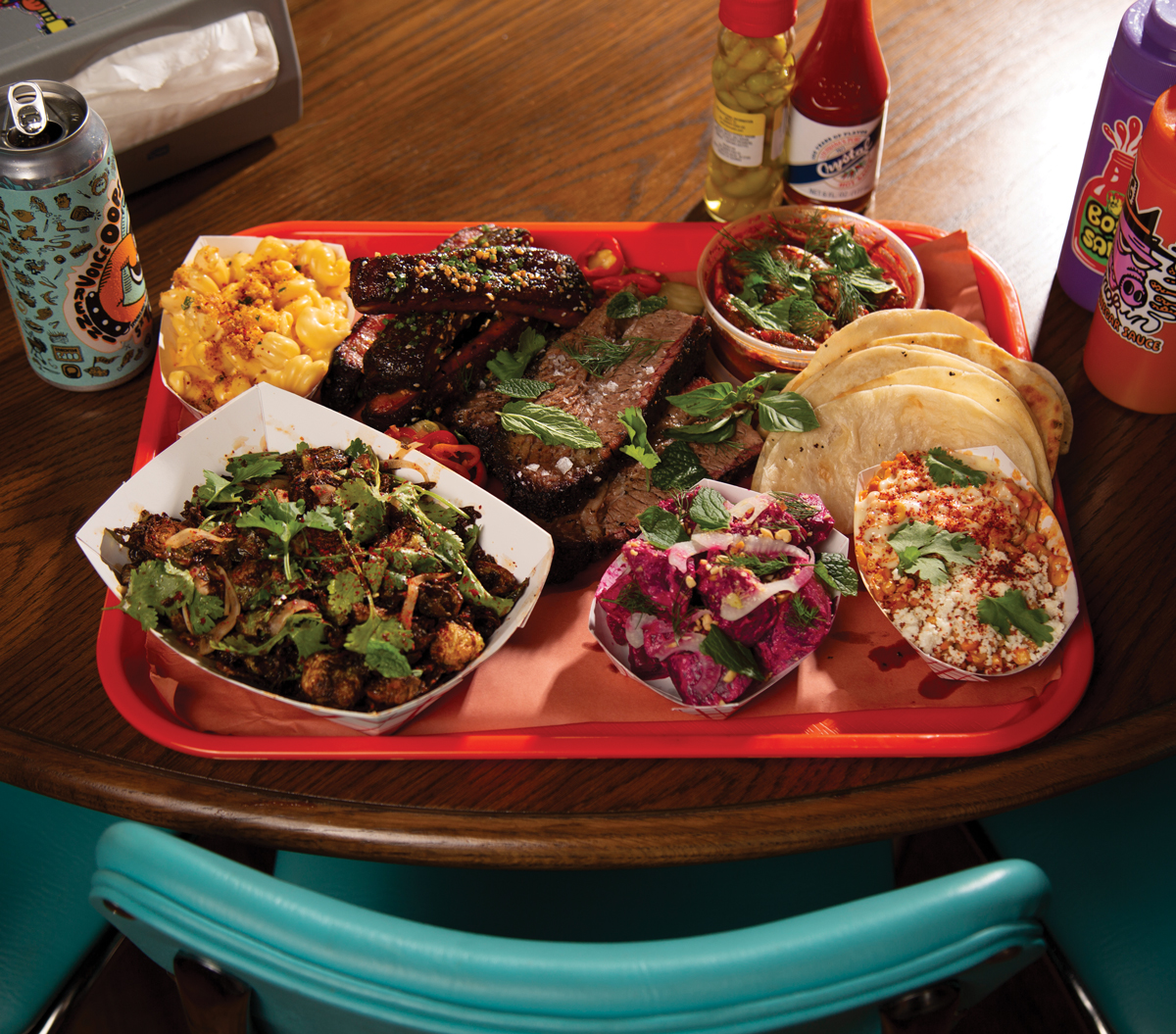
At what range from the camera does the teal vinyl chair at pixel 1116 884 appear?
165 centimetres

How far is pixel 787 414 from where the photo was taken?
1776 millimetres

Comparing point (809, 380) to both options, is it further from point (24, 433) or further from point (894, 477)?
point (24, 433)

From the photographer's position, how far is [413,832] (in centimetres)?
137

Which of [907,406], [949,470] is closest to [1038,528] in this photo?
[949,470]

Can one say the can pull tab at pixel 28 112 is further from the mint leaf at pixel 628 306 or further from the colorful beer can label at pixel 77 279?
the mint leaf at pixel 628 306

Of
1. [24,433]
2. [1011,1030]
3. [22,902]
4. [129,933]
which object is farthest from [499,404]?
[1011,1030]

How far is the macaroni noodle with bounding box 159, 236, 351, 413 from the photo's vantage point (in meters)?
1.86

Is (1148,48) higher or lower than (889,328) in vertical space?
higher

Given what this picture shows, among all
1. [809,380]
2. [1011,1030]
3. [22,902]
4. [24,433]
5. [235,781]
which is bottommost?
[1011,1030]

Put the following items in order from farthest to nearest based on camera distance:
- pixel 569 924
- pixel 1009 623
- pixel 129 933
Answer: pixel 569 924 → pixel 1009 623 → pixel 129 933

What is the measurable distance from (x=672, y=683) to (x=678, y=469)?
1.50ft

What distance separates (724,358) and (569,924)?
1207 mm

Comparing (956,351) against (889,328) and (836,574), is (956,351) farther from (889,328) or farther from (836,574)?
(836,574)

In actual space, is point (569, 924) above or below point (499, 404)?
below
